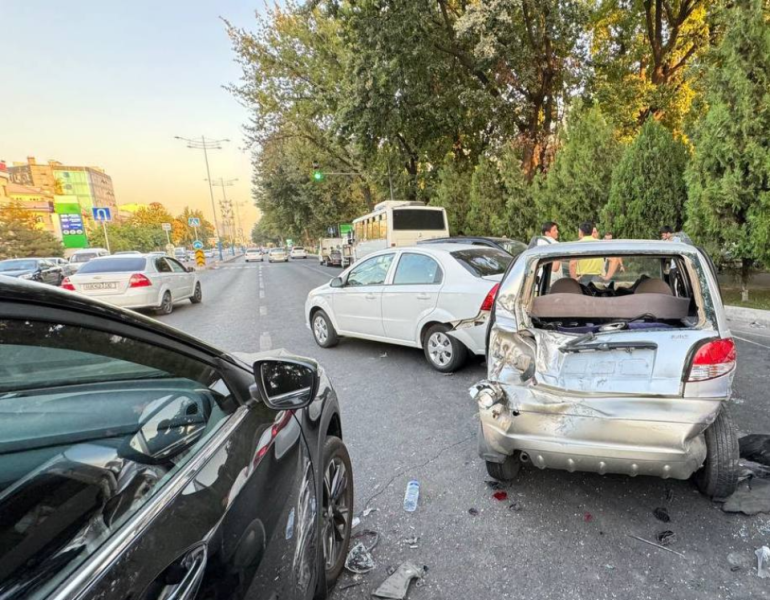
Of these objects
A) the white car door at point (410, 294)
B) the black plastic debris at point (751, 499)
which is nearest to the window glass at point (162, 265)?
the white car door at point (410, 294)

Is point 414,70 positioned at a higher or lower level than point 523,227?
higher

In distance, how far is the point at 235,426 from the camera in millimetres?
1438

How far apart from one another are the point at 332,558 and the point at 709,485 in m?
2.28

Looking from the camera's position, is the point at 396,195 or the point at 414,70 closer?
the point at 414,70

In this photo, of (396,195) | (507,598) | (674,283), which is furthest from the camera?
(396,195)

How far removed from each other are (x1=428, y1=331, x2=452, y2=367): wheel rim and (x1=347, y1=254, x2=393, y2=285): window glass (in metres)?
1.17

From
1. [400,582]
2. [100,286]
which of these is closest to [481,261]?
[400,582]

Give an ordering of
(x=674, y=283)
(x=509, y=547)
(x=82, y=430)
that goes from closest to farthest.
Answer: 1. (x=82, y=430)
2. (x=509, y=547)
3. (x=674, y=283)

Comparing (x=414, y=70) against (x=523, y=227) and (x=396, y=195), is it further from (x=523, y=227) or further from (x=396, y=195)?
(x=396, y=195)

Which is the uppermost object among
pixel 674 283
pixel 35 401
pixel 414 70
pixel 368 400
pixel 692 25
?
pixel 692 25

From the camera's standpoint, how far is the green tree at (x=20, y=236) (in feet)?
142

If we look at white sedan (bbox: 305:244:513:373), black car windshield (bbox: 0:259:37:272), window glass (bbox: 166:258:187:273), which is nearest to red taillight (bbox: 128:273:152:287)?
window glass (bbox: 166:258:187:273)

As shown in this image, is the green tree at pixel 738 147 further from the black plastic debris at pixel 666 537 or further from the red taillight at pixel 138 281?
the red taillight at pixel 138 281

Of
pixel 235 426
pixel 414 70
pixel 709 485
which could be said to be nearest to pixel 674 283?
pixel 709 485
